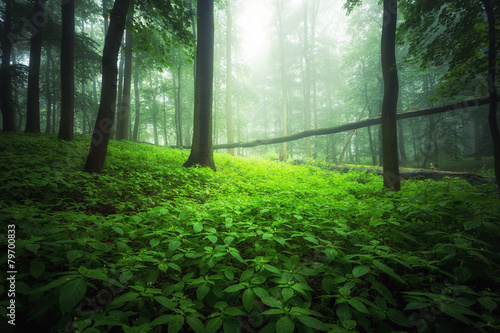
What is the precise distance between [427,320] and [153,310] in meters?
2.22

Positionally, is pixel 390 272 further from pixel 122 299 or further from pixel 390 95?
pixel 390 95

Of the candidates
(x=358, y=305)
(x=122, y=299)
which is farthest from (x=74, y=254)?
(x=358, y=305)

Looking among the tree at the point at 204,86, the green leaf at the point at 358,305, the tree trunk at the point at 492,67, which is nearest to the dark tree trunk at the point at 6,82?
the tree at the point at 204,86

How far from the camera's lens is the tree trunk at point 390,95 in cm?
486

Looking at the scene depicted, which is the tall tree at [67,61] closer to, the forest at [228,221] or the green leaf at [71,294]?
the forest at [228,221]

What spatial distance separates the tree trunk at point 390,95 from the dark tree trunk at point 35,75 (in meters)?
14.7

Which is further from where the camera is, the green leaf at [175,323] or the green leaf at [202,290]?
the green leaf at [202,290]

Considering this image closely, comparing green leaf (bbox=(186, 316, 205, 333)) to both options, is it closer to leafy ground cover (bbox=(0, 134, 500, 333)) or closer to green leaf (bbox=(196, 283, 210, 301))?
leafy ground cover (bbox=(0, 134, 500, 333))

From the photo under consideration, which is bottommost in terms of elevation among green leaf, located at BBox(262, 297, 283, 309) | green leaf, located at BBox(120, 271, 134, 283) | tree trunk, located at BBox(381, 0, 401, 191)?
green leaf, located at BBox(262, 297, 283, 309)

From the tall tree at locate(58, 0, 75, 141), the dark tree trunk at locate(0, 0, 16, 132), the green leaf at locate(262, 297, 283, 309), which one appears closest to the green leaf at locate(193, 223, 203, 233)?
the green leaf at locate(262, 297, 283, 309)

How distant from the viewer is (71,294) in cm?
132

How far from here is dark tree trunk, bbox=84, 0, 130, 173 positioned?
501 cm

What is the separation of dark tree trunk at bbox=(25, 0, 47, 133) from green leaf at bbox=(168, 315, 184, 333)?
13465 millimetres

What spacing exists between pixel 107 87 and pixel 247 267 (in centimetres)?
577
